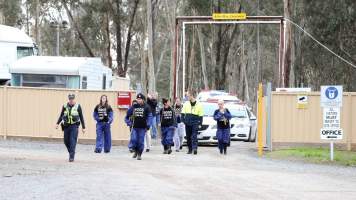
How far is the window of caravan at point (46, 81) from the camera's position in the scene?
94.9ft

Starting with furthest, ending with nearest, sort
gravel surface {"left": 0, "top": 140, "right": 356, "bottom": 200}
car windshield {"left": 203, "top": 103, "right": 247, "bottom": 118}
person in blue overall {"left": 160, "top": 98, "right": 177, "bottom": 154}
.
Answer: car windshield {"left": 203, "top": 103, "right": 247, "bottom": 118} → person in blue overall {"left": 160, "top": 98, "right": 177, "bottom": 154} → gravel surface {"left": 0, "top": 140, "right": 356, "bottom": 200}

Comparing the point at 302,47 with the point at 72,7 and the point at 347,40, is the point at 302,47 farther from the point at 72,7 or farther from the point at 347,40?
the point at 72,7

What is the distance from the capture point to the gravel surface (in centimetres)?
1184

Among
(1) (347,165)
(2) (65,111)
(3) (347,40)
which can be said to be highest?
(3) (347,40)

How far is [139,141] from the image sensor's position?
19297 mm

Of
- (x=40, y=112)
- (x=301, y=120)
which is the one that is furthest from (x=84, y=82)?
(x=301, y=120)

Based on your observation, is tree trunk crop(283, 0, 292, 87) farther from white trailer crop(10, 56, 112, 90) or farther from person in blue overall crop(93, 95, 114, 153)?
person in blue overall crop(93, 95, 114, 153)

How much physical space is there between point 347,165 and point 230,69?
48.2 meters

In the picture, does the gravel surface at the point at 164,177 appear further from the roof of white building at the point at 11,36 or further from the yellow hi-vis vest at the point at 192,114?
the roof of white building at the point at 11,36

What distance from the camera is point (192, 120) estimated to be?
2223 cm

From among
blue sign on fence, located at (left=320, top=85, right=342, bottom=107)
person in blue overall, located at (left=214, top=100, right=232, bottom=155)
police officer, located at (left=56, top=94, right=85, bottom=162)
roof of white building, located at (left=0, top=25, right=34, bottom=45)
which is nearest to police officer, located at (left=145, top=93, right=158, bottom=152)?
person in blue overall, located at (left=214, top=100, right=232, bottom=155)

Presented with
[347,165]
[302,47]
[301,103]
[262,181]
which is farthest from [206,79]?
[262,181]

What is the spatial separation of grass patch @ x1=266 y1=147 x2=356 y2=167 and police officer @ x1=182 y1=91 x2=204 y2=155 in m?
2.22

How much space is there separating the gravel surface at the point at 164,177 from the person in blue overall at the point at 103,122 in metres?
0.47
